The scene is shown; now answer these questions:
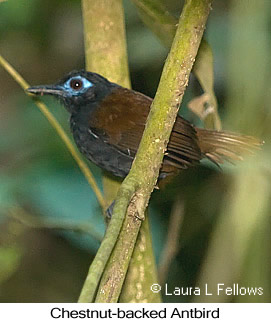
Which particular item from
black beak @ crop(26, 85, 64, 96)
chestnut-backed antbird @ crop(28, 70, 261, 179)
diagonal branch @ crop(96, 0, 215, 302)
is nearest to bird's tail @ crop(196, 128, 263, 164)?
chestnut-backed antbird @ crop(28, 70, 261, 179)

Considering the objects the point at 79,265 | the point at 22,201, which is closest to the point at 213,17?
the point at 22,201

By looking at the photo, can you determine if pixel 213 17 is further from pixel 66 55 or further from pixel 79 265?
pixel 79 265

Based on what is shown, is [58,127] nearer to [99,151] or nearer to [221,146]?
[99,151]

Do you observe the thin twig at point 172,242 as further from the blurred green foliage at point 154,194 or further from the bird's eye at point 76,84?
the bird's eye at point 76,84

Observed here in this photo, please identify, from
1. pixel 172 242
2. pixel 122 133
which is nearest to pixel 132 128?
pixel 122 133

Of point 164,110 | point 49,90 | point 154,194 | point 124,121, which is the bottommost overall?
point 164,110

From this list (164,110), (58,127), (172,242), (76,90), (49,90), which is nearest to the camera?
(164,110)
